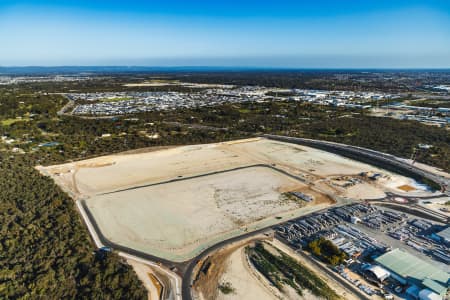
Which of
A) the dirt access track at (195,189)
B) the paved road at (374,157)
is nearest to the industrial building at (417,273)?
the dirt access track at (195,189)

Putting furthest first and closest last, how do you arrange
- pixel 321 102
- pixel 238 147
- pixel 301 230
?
pixel 321 102 < pixel 238 147 < pixel 301 230

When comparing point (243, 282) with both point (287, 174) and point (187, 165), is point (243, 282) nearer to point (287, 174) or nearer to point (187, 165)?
point (287, 174)

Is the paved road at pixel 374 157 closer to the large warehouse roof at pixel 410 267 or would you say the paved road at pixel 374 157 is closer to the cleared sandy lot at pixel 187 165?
the cleared sandy lot at pixel 187 165

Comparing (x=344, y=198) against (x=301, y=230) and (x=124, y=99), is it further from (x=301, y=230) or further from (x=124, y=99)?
(x=124, y=99)

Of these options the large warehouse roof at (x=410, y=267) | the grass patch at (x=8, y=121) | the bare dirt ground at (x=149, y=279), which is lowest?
the bare dirt ground at (x=149, y=279)

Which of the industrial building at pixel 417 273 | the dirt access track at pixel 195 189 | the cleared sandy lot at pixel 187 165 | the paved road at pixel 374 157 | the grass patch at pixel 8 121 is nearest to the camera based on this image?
the industrial building at pixel 417 273

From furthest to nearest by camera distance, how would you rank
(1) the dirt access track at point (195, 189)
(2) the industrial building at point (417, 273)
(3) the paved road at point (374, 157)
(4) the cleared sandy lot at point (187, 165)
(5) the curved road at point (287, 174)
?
(3) the paved road at point (374, 157) → (4) the cleared sandy lot at point (187, 165) → (1) the dirt access track at point (195, 189) → (5) the curved road at point (287, 174) → (2) the industrial building at point (417, 273)

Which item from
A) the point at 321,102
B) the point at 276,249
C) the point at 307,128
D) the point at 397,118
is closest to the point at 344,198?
the point at 276,249
